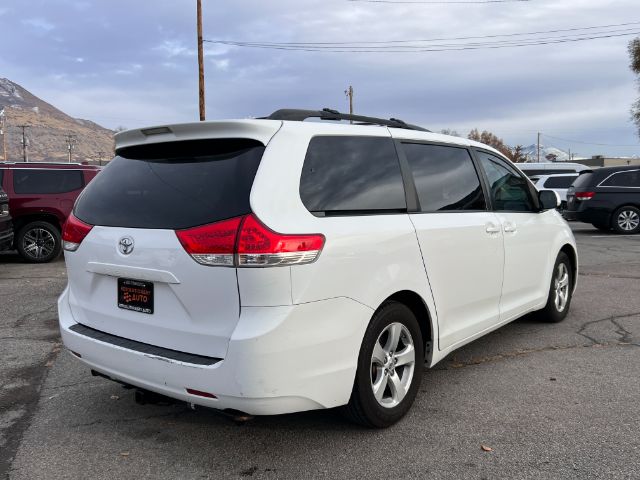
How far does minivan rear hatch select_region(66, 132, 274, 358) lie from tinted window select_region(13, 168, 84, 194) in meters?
8.51

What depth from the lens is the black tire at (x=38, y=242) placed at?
10.6m

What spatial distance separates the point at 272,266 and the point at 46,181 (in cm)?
991

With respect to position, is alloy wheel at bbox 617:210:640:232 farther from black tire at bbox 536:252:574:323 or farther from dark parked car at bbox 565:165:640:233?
black tire at bbox 536:252:574:323

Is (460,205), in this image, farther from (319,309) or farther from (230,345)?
(230,345)

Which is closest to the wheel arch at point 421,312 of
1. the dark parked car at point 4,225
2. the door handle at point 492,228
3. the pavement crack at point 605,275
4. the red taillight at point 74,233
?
the door handle at point 492,228

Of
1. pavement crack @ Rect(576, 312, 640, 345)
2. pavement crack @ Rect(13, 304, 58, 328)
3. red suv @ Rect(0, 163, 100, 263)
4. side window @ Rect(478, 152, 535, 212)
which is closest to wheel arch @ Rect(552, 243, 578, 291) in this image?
pavement crack @ Rect(576, 312, 640, 345)

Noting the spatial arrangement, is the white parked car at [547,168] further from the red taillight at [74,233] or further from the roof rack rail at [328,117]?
the red taillight at [74,233]

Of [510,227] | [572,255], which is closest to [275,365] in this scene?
[510,227]

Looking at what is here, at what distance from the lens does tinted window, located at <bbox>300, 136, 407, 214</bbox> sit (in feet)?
9.58

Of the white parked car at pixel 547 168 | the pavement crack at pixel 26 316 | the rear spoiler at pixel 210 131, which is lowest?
the pavement crack at pixel 26 316

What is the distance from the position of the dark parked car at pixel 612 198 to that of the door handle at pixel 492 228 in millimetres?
11386

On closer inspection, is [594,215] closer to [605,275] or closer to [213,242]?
[605,275]

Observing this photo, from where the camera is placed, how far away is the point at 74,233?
3289mm

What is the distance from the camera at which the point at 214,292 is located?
2.65 metres
